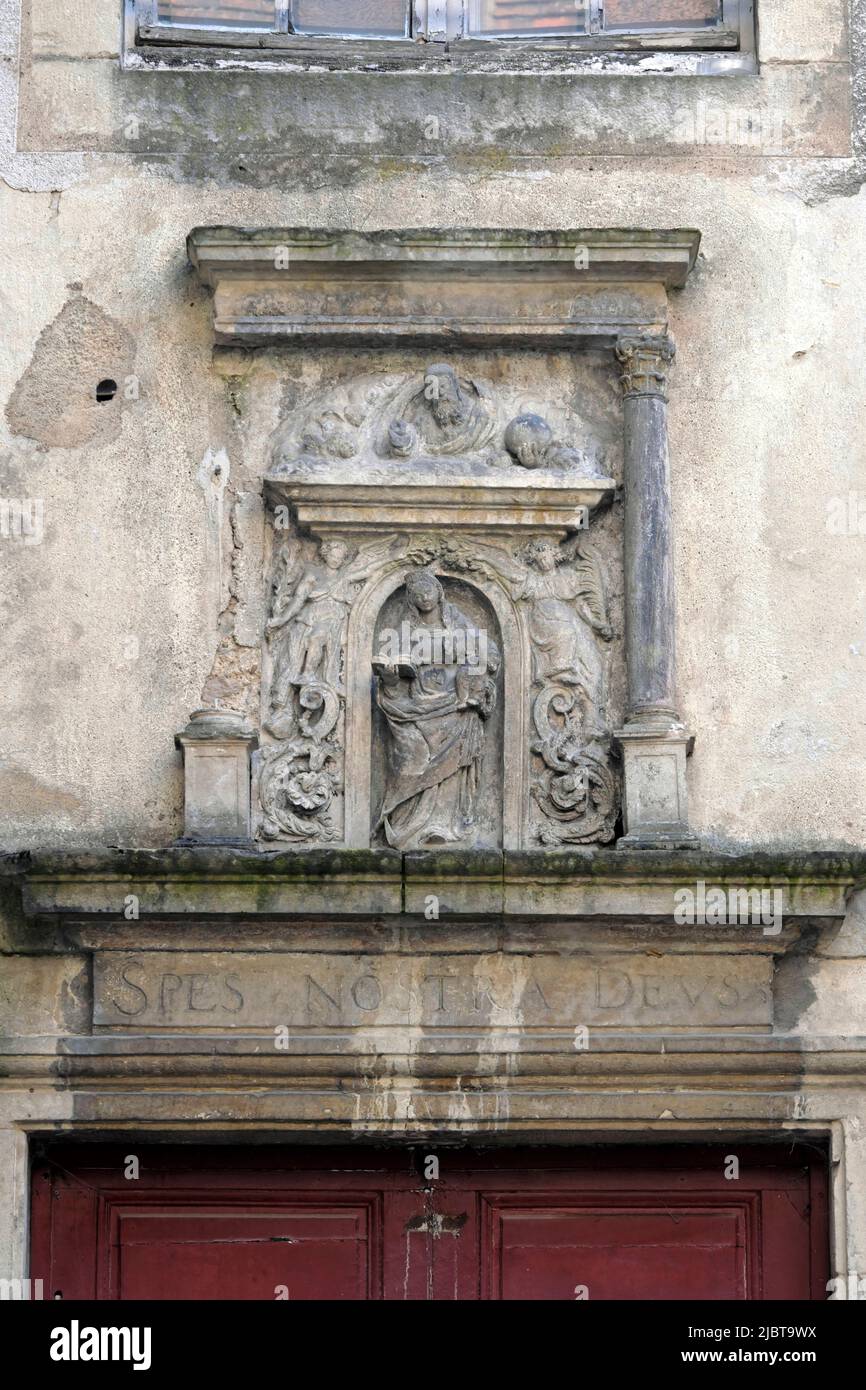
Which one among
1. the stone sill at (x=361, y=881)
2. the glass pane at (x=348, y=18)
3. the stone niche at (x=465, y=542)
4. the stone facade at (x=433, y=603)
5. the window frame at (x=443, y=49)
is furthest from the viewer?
the glass pane at (x=348, y=18)

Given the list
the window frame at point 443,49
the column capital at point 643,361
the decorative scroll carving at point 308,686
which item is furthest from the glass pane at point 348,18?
the decorative scroll carving at point 308,686

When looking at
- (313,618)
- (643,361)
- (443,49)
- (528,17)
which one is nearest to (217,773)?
(313,618)

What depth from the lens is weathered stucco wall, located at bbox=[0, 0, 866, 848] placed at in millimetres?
9508

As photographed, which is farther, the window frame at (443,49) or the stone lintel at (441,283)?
the window frame at (443,49)

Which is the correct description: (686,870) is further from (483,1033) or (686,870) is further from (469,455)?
(469,455)

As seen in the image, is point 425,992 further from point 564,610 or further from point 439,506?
point 439,506

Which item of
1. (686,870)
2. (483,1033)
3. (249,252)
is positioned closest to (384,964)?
(483,1033)

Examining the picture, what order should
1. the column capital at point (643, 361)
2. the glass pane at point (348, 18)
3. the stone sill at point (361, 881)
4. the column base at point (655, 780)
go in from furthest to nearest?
the glass pane at point (348, 18) → the column capital at point (643, 361) → the column base at point (655, 780) → the stone sill at point (361, 881)

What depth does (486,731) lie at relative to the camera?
9500mm

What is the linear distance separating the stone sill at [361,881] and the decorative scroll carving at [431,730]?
297 millimetres

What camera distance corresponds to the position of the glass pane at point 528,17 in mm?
10094

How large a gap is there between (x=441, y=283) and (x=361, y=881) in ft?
6.28

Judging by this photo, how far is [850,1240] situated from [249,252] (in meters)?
3.46

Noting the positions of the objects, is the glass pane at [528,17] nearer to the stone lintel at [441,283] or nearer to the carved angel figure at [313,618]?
the stone lintel at [441,283]
